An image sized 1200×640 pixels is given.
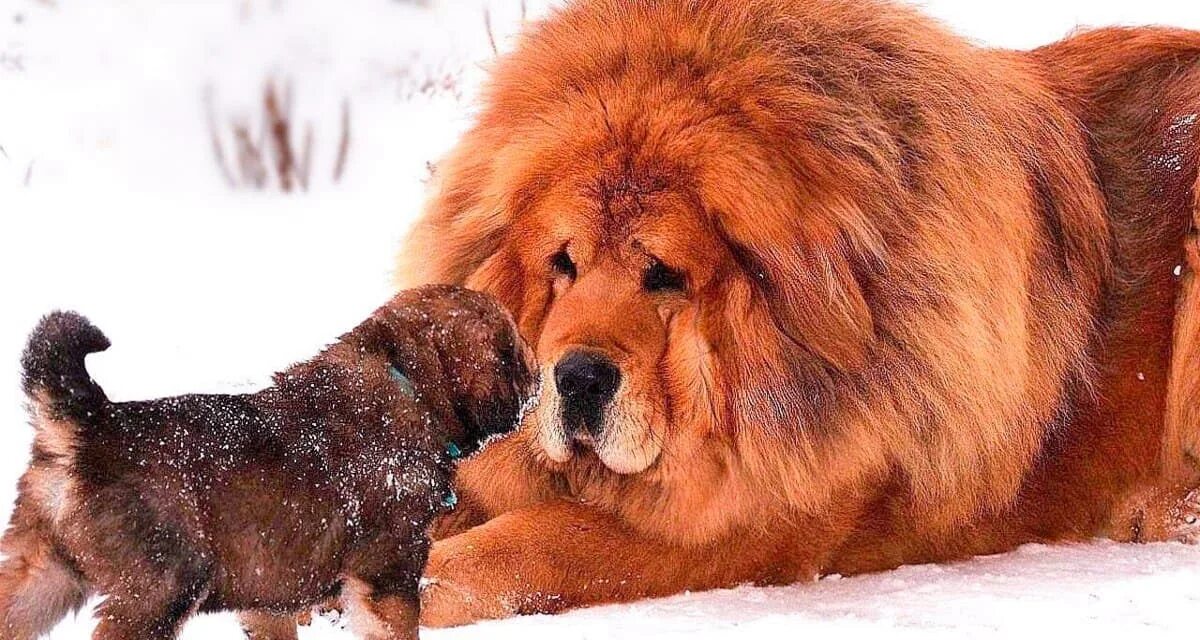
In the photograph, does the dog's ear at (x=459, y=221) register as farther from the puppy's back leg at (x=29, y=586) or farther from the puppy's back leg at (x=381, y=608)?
the puppy's back leg at (x=29, y=586)

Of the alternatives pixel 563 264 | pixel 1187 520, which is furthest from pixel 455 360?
pixel 1187 520

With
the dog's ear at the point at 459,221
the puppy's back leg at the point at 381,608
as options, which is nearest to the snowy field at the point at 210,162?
the dog's ear at the point at 459,221

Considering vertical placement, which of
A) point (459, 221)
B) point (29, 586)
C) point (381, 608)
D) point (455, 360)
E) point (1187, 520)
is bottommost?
point (1187, 520)

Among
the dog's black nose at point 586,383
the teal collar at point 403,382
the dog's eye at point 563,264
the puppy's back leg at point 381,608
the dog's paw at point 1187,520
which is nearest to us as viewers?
the puppy's back leg at point 381,608

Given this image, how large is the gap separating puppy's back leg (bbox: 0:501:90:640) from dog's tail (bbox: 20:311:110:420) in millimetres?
246

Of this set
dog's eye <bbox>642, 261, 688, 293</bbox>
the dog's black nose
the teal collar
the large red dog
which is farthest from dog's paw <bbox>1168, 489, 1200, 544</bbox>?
the teal collar

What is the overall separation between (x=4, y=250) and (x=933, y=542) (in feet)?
15.1

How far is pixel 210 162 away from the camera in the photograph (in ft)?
26.2

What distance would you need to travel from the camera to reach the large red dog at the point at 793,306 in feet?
13.4

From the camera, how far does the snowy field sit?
22.6 ft

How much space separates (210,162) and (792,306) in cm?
457

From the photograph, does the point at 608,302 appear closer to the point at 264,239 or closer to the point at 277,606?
the point at 277,606

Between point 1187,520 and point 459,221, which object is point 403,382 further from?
point 1187,520

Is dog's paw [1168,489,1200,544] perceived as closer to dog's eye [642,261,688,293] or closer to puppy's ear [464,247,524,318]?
dog's eye [642,261,688,293]
